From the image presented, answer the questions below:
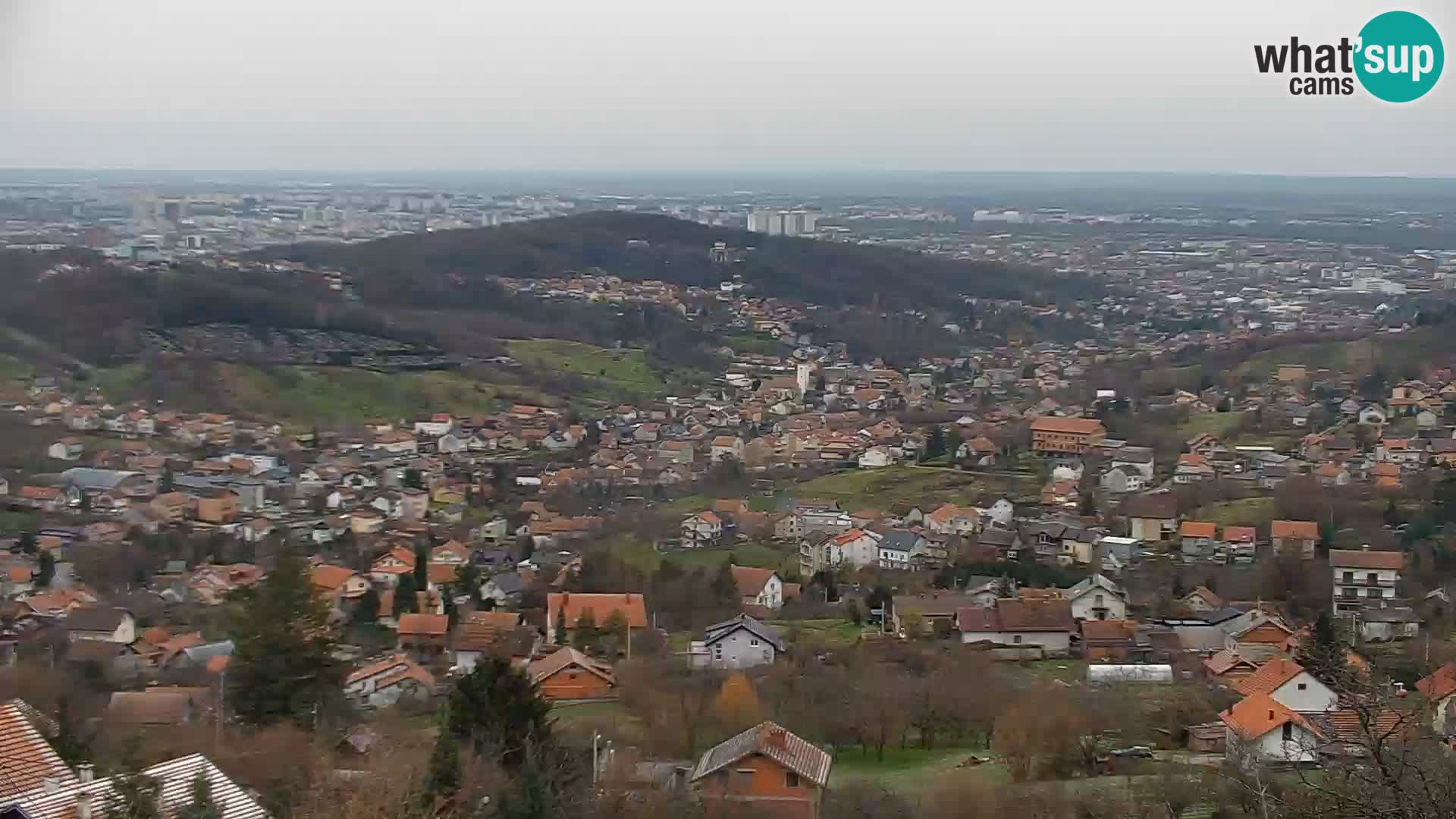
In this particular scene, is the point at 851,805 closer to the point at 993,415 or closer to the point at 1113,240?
the point at 993,415

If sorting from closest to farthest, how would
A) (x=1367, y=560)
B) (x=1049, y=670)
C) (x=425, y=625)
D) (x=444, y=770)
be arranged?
(x=444, y=770) < (x=1049, y=670) < (x=425, y=625) < (x=1367, y=560)

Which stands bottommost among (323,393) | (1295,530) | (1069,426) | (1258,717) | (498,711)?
(1295,530)

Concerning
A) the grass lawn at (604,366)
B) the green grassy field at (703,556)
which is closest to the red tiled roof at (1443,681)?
Answer: the green grassy field at (703,556)

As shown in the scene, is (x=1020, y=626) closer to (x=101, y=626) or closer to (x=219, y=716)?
(x=219, y=716)

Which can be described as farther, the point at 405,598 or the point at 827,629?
the point at 405,598

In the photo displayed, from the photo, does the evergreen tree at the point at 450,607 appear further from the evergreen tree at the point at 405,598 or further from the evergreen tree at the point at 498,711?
the evergreen tree at the point at 498,711

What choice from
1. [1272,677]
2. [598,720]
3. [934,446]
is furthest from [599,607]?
[934,446]

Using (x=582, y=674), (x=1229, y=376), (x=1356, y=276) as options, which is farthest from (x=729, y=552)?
(x=1356, y=276)
